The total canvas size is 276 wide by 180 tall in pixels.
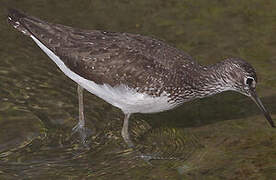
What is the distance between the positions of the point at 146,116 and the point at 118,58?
1.66 meters

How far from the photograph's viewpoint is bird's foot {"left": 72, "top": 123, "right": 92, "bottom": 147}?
10.3 m

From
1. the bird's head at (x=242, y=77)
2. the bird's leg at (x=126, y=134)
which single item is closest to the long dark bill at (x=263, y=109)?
the bird's head at (x=242, y=77)

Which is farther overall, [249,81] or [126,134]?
[126,134]

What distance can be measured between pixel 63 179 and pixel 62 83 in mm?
2628

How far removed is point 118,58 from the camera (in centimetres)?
972

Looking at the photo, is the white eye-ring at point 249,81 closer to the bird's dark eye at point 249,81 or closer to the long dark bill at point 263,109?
the bird's dark eye at point 249,81

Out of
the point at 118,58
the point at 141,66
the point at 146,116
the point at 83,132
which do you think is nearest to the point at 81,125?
the point at 83,132

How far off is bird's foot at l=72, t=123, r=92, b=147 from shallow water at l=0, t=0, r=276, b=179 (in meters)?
0.08

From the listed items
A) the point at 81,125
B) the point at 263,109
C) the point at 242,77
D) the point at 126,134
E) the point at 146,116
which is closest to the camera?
the point at 242,77

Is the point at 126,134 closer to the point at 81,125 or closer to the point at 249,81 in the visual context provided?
the point at 81,125

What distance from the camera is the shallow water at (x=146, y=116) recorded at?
9625 millimetres

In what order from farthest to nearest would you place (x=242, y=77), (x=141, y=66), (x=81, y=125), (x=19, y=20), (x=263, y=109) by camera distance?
1. (x=81, y=125)
2. (x=19, y=20)
3. (x=263, y=109)
4. (x=242, y=77)
5. (x=141, y=66)

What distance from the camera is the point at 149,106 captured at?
9727mm

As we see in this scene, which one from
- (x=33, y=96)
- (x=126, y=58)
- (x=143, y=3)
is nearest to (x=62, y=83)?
(x=33, y=96)
